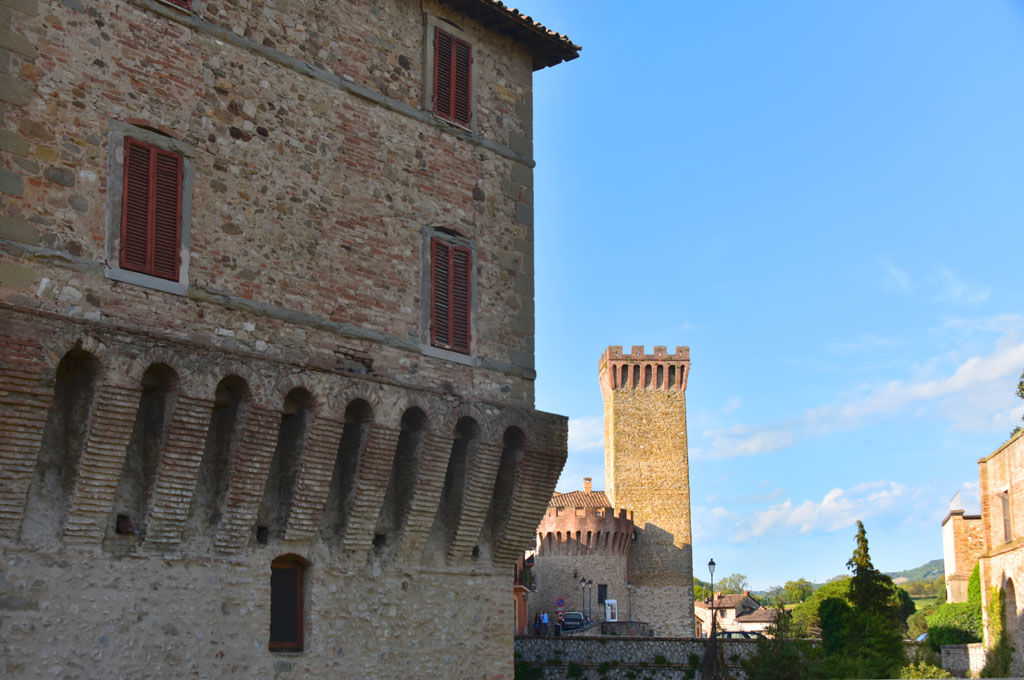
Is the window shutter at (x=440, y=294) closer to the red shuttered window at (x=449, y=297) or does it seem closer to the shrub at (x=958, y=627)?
the red shuttered window at (x=449, y=297)

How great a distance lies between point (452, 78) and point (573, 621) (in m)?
42.4

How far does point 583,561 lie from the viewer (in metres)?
64.6

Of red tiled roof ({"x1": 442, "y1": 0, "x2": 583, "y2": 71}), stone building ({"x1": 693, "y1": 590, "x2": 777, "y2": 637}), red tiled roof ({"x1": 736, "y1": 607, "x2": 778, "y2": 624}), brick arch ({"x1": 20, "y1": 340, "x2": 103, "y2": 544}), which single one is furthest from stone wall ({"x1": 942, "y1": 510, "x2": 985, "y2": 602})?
brick arch ({"x1": 20, "y1": 340, "x2": 103, "y2": 544})

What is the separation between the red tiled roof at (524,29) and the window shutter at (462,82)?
604mm

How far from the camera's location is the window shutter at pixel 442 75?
18.7m

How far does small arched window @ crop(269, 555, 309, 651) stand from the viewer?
15562 mm

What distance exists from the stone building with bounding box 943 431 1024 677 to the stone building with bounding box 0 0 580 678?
954 inches

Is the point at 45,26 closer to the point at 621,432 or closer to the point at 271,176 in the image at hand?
the point at 271,176

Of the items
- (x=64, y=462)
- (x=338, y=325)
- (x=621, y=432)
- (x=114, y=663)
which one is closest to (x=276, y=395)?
(x=338, y=325)

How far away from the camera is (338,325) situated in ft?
53.9

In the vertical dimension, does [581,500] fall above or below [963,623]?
above

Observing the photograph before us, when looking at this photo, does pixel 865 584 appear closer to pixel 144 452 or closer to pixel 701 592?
pixel 144 452

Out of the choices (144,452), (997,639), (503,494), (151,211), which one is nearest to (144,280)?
(151,211)

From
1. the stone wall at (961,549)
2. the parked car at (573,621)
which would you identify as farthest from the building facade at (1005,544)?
the parked car at (573,621)
